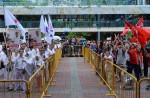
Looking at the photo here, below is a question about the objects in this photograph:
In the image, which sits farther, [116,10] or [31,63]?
[116,10]

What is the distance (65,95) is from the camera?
47.7 feet

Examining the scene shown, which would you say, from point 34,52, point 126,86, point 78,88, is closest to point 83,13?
point 34,52

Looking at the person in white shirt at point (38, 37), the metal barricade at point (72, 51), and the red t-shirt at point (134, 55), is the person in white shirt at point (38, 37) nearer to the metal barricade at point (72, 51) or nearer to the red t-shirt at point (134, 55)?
the red t-shirt at point (134, 55)

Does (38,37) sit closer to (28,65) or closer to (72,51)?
(28,65)

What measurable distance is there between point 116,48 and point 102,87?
3.17 metres

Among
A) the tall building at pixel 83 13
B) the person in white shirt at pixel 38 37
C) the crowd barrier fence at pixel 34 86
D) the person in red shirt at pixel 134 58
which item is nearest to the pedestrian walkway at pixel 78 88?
the crowd barrier fence at pixel 34 86

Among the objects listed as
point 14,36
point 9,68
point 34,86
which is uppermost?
point 14,36

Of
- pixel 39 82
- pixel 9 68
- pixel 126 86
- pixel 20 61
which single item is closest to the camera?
pixel 126 86

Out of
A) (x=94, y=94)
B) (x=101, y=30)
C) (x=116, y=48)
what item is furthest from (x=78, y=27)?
(x=94, y=94)

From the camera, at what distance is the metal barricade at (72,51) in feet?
145

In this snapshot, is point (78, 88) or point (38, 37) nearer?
point (78, 88)

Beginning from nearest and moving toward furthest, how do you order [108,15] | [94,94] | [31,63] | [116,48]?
[94,94], [31,63], [116,48], [108,15]

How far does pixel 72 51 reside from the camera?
44875mm

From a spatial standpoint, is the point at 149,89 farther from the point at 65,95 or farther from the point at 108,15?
the point at 108,15
